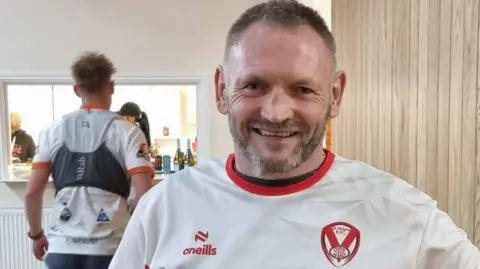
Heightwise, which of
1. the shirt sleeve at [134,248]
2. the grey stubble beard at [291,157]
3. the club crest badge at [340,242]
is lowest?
the shirt sleeve at [134,248]

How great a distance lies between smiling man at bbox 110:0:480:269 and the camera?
94 cm

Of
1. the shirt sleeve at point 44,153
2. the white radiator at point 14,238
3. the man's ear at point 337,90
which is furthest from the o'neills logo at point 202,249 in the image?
the white radiator at point 14,238

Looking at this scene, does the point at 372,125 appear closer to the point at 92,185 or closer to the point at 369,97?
the point at 369,97

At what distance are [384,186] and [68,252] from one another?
1.64 metres

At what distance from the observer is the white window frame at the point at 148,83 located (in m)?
4.20

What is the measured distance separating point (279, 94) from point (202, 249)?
1.10 feet

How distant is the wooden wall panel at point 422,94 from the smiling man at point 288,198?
2.36 feet

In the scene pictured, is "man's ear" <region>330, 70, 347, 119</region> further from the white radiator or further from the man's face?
the white radiator

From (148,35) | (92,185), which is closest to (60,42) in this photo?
(148,35)

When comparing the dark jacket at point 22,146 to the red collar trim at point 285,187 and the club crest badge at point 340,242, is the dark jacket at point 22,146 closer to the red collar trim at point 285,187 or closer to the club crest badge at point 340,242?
the red collar trim at point 285,187

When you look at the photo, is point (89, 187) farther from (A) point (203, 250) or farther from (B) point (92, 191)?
(A) point (203, 250)

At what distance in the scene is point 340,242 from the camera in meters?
0.95

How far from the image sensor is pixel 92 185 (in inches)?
88.0

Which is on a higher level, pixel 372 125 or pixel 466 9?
pixel 466 9
